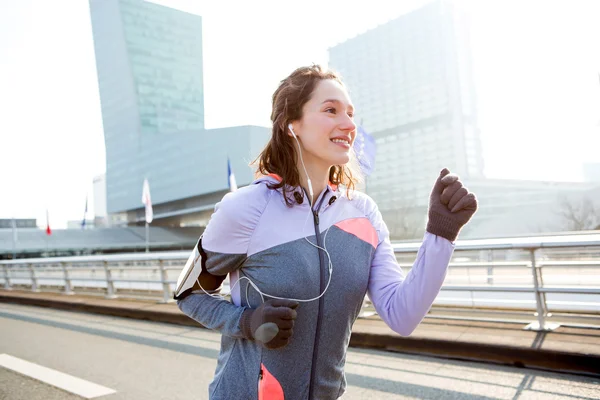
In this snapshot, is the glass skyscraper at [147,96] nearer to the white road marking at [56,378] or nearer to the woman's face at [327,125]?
the white road marking at [56,378]

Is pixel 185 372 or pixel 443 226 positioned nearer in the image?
pixel 443 226

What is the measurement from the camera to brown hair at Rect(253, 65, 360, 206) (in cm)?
170

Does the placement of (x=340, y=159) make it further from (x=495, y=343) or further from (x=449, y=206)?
(x=495, y=343)

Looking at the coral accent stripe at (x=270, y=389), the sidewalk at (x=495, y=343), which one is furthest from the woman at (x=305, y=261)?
the sidewalk at (x=495, y=343)

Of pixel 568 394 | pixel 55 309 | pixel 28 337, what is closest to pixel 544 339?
pixel 568 394

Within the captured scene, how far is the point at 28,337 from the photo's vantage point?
845 centimetres

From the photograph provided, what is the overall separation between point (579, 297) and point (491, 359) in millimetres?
2679

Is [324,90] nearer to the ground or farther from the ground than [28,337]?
farther from the ground

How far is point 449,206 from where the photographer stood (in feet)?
4.44

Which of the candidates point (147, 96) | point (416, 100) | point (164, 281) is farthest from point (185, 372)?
point (416, 100)

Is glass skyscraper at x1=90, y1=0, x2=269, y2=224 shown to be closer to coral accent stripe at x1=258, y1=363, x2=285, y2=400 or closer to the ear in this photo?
the ear

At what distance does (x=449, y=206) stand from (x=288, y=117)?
0.62 metres

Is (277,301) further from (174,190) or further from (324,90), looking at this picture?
(174,190)

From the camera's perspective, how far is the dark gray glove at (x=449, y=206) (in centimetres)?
134
